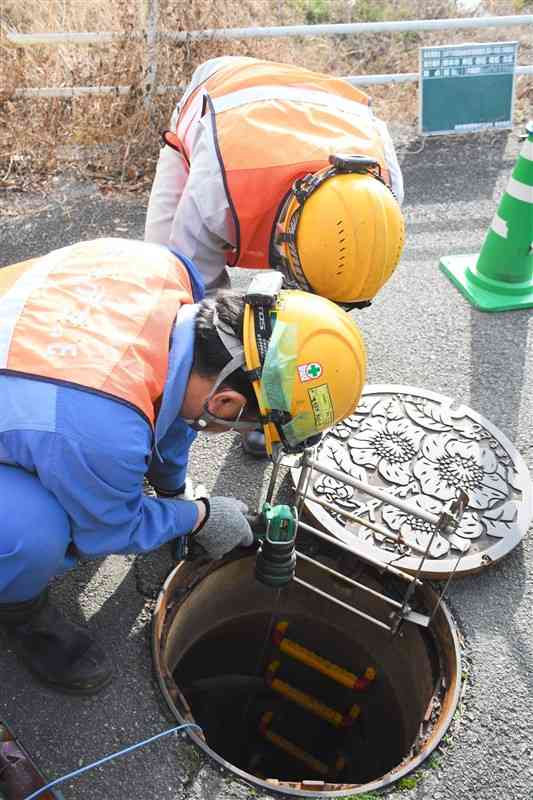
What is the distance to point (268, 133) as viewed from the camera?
109 inches

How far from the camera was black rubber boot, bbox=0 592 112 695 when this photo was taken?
256cm

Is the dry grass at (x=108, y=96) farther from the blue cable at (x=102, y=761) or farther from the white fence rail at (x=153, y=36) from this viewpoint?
the blue cable at (x=102, y=761)

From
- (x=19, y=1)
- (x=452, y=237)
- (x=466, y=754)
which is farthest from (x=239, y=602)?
(x=19, y=1)

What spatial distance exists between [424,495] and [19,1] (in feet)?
22.8

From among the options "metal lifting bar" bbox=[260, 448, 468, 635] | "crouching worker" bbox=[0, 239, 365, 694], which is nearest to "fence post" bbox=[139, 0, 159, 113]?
"crouching worker" bbox=[0, 239, 365, 694]

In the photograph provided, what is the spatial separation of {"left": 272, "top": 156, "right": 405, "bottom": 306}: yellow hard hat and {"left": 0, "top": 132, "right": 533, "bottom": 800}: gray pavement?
1117 mm

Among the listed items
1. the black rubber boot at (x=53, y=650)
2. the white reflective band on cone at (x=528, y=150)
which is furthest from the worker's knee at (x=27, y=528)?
the white reflective band on cone at (x=528, y=150)

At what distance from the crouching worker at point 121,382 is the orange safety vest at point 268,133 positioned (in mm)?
603

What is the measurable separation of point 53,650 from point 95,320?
50.1 inches

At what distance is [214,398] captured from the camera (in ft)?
7.34

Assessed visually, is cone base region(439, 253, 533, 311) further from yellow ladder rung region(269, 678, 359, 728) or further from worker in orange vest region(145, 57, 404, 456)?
yellow ladder rung region(269, 678, 359, 728)

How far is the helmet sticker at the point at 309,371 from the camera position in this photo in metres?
2.13

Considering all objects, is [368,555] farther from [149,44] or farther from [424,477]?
[149,44]

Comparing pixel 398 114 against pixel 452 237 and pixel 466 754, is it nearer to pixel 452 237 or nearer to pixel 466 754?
pixel 452 237
